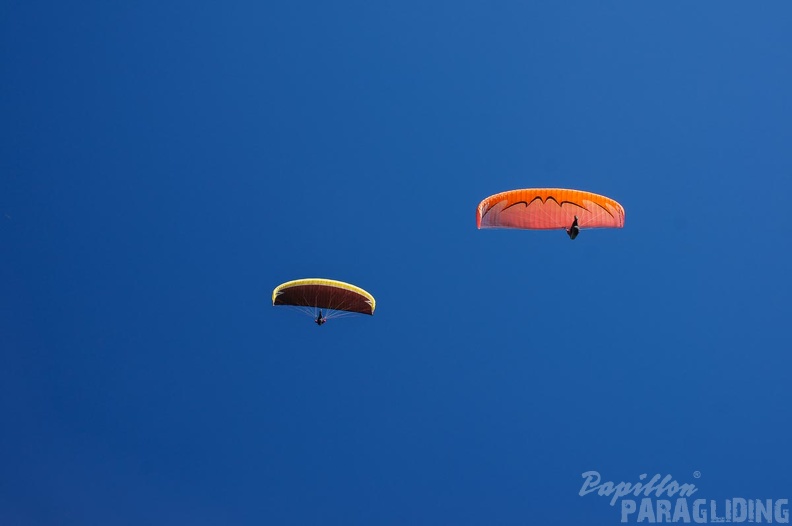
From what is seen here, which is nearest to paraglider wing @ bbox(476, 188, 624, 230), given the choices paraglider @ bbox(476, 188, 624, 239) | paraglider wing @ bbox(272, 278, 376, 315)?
paraglider @ bbox(476, 188, 624, 239)

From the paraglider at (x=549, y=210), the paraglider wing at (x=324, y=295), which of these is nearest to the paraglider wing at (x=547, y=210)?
the paraglider at (x=549, y=210)

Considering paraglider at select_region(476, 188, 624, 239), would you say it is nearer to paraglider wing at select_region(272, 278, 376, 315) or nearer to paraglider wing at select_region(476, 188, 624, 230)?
paraglider wing at select_region(476, 188, 624, 230)

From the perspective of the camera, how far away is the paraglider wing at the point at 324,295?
3391 centimetres

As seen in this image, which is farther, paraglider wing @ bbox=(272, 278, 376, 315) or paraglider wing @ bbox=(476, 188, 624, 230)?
paraglider wing @ bbox=(272, 278, 376, 315)

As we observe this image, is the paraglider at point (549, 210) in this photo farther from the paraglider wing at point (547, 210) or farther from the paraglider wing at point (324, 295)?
the paraglider wing at point (324, 295)

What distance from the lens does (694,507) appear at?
47.6 metres

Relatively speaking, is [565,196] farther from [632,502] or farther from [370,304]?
[632,502]

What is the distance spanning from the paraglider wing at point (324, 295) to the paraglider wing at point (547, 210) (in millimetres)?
6083

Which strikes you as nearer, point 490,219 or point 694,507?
point 490,219

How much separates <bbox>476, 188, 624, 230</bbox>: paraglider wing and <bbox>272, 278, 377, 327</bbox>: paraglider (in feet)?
20.0

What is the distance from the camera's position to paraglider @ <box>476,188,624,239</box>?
101 feet

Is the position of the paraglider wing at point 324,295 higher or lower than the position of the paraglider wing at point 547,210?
lower

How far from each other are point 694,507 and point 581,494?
20.8 feet

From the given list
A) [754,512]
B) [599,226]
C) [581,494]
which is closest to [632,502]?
[581,494]
